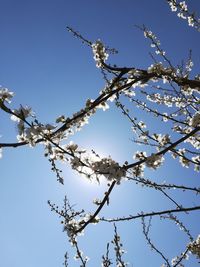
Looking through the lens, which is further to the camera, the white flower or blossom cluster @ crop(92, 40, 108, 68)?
blossom cluster @ crop(92, 40, 108, 68)

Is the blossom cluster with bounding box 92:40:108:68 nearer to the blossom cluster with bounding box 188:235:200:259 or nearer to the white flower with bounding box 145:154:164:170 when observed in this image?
the white flower with bounding box 145:154:164:170

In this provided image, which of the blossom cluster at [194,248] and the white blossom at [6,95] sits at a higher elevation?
the white blossom at [6,95]

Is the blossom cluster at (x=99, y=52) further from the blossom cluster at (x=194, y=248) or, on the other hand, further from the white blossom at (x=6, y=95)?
the blossom cluster at (x=194, y=248)

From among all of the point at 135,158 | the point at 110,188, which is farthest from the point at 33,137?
the point at 135,158

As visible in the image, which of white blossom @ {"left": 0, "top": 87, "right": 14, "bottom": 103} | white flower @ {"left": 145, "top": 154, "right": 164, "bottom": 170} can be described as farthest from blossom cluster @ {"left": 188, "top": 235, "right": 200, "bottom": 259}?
white blossom @ {"left": 0, "top": 87, "right": 14, "bottom": 103}

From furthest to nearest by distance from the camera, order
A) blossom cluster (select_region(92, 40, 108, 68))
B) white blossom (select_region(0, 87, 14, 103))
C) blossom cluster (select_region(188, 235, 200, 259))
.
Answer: blossom cluster (select_region(188, 235, 200, 259)) → blossom cluster (select_region(92, 40, 108, 68)) → white blossom (select_region(0, 87, 14, 103))

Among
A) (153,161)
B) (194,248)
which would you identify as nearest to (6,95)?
(153,161)

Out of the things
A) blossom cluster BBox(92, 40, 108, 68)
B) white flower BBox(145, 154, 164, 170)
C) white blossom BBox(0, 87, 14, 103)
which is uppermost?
blossom cluster BBox(92, 40, 108, 68)

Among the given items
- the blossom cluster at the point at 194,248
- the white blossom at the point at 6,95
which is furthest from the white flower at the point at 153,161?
the blossom cluster at the point at 194,248

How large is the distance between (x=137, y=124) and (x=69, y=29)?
92.1 inches

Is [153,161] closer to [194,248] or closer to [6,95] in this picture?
[6,95]

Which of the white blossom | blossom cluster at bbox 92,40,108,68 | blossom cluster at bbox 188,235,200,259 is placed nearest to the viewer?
the white blossom

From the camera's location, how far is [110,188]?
411cm

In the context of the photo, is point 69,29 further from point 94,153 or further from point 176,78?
point 94,153
